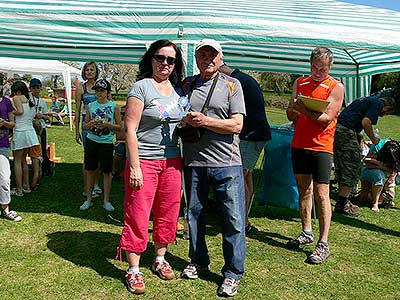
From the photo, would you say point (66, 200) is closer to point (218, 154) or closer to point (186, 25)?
point (186, 25)

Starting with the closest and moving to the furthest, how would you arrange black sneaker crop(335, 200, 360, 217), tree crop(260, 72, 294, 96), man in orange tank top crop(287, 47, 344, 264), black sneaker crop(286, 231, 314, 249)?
1. man in orange tank top crop(287, 47, 344, 264)
2. black sneaker crop(286, 231, 314, 249)
3. black sneaker crop(335, 200, 360, 217)
4. tree crop(260, 72, 294, 96)

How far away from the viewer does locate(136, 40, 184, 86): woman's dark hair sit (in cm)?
314

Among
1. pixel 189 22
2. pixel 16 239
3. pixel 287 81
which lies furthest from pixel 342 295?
pixel 287 81

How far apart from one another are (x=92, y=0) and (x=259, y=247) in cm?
305

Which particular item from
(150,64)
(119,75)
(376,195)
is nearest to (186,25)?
(150,64)

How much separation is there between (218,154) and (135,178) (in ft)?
2.00

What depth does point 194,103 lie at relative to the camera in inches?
123

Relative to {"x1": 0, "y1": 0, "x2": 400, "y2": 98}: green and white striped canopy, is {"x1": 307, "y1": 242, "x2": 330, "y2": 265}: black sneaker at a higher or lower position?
lower

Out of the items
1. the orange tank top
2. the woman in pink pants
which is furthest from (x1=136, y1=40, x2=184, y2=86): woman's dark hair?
the orange tank top

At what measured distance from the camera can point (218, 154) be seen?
3135 millimetres

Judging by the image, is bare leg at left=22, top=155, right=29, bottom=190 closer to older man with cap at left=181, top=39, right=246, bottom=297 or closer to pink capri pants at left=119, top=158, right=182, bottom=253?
pink capri pants at left=119, top=158, right=182, bottom=253

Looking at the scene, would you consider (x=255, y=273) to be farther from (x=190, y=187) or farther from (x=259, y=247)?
(x=190, y=187)

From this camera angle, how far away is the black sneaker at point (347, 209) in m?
5.55

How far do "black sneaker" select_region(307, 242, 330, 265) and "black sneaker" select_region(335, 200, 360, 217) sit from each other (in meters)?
1.76
